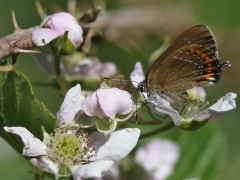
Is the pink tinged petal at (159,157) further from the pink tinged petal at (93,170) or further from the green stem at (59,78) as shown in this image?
the pink tinged petal at (93,170)

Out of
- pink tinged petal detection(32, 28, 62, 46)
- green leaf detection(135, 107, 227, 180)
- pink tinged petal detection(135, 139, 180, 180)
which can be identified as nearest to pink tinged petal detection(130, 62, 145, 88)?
pink tinged petal detection(32, 28, 62, 46)

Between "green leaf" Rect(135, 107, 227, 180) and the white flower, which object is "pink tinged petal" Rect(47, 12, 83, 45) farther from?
"green leaf" Rect(135, 107, 227, 180)

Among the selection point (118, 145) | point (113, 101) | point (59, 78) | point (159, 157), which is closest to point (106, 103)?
point (113, 101)

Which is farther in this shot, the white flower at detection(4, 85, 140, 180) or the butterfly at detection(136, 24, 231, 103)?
the butterfly at detection(136, 24, 231, 103)

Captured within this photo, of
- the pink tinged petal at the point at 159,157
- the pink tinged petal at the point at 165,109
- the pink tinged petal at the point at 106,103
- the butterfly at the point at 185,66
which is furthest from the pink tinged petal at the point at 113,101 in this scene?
the pink tinged petal at the point at 159,157

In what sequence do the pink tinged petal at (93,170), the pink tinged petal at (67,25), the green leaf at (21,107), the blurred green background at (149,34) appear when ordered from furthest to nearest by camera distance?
the blurred green background at (149,34)
the pink tinged petal at (67,25)
the green leaf at (21,107)
the pink tinged petal at (93,170)

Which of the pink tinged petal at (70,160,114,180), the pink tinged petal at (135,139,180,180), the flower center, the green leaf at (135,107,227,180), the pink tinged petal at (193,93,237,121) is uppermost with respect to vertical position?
the pink tinged petal at (193,93,237,121)

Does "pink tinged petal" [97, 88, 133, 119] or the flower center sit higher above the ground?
"pink tinged petal" [97, 88, 133, 119]

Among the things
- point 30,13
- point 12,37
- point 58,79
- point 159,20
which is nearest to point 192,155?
point 159,20
